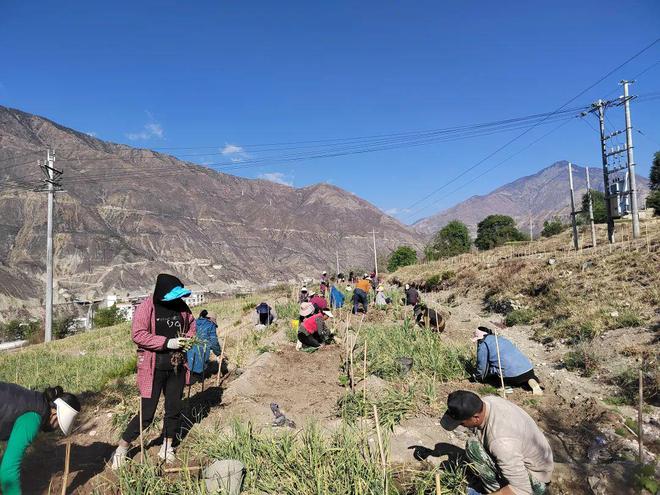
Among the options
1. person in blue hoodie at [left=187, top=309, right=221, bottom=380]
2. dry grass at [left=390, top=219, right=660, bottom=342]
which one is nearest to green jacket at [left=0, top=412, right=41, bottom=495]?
person in blue hoodie at [left=187, top=309, right=221, bottom=380]

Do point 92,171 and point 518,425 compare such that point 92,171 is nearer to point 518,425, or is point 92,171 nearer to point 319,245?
point 319,245

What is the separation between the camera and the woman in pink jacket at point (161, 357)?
3.69 metres

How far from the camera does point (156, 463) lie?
12.0 feet

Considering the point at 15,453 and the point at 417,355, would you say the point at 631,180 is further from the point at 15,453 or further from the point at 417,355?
the point at 15,453

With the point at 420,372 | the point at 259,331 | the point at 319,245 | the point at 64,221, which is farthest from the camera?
the point at 319,245

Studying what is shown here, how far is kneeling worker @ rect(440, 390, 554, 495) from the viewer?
8.80ft

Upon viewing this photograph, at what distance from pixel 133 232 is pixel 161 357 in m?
121

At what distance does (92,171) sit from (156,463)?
171 metres

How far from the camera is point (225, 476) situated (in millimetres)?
3055

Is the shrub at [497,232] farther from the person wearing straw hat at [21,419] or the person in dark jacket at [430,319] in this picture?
the person wearing straw hat at [21,419]

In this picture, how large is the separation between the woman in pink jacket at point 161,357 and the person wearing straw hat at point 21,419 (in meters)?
0.95

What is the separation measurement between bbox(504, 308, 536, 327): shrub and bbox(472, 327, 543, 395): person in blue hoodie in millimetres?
5017

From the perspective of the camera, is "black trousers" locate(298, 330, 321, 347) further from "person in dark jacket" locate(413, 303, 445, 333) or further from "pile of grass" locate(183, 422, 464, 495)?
"pile of grass" locate(183, 422, 464, 495)

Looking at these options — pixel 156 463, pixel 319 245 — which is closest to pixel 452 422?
pixel 156 463
